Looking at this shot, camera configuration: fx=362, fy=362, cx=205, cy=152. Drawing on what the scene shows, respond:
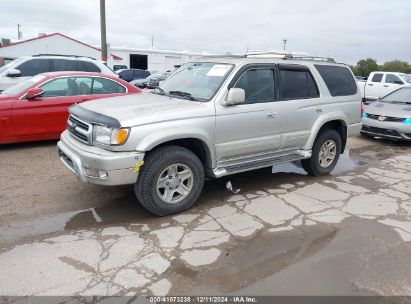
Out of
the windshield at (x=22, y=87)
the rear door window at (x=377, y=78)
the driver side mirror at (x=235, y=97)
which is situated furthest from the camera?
the rear door window at (x=377, y=78)

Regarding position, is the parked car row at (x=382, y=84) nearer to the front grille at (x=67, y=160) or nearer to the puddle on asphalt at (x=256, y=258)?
the puddle on asphalt at (x=256, y=258)

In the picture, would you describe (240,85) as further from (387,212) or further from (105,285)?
(105,285)

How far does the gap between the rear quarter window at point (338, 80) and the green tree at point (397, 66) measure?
41.0 meters

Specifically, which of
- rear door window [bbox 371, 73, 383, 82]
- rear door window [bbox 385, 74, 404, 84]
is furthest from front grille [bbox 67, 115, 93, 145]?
rear door window [bbox 371, 73, 383, 82]

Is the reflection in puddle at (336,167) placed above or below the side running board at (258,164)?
below

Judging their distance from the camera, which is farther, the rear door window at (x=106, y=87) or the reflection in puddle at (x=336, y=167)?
the rear door window at (x=106, y=87)

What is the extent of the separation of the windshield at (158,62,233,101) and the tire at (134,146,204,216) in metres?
0.87

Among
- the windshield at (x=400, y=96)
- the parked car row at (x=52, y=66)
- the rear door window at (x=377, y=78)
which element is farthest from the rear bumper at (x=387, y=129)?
the rear door window at (x=377, y=78)

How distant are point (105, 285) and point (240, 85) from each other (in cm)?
299

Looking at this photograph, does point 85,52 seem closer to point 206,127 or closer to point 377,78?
point 377,78

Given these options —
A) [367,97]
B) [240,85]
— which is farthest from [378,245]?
[367,97]

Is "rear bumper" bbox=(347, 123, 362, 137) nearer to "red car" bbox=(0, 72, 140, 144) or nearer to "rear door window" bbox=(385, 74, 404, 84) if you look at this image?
"red car" bbox=(0, 72, 140, 144)

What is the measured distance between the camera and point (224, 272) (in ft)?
10.6

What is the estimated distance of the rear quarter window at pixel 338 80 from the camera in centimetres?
598
